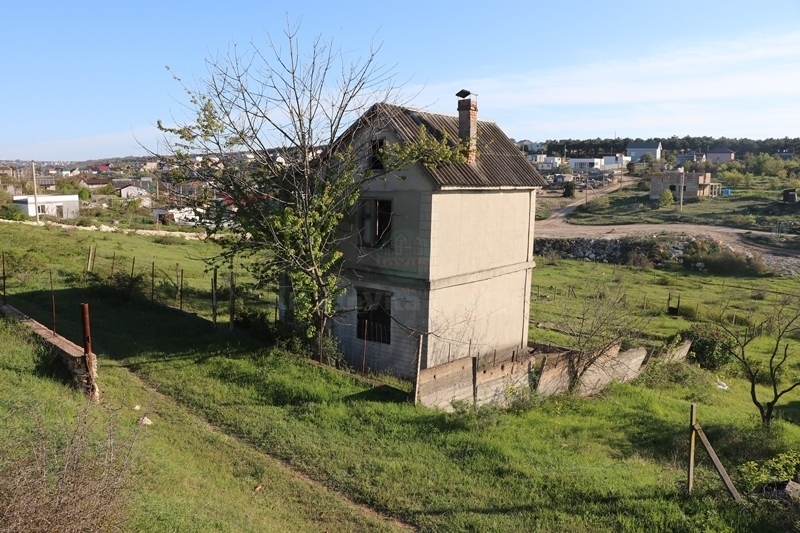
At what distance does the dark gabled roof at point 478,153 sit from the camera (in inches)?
603

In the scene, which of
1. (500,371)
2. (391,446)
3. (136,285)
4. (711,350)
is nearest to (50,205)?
(136,285)

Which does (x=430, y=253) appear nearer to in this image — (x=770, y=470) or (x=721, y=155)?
(x=770, y=470)

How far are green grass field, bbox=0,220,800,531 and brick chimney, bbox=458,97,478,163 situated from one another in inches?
270

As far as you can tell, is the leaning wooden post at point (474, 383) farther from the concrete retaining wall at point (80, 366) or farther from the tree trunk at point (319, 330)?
the concrete retaining wall at point (80, 366)

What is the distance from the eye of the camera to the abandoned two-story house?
1514cm

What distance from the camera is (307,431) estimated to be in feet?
34.6

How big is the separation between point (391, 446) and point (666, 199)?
244 feet

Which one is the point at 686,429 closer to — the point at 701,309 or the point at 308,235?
the point at 308,235

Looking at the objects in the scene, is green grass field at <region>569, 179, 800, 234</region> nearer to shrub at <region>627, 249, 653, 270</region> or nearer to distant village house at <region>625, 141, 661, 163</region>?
shrub at <region>627, 249, 653, 270</region>

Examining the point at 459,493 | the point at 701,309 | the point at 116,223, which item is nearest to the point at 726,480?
the point at 459,493

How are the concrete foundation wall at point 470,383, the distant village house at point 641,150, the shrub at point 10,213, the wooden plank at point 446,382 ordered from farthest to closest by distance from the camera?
the distant village house at point 641,150
the shrub at point 10,213
the concrete foundation wall at point 470,383
the wooden plank at point 446,382

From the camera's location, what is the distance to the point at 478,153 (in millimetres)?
16641

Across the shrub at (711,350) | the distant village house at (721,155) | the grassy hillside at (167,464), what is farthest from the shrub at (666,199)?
the distant village house at (721,155)

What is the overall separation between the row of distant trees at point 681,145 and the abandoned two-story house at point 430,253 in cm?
16222
